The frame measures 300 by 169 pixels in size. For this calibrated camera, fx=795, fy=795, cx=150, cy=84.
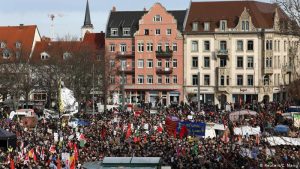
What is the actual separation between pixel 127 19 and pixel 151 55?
5924mm

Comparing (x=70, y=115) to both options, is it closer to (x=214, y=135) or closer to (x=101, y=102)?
(x=214, y=135)

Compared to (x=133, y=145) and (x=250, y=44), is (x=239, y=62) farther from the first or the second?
(x=133, y=145)

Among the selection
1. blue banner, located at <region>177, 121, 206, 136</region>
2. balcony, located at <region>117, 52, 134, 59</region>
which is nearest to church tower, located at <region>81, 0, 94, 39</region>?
balcony, located at <region>117, 52, 134, 59</region>

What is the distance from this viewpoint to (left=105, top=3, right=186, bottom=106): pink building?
93.0 meters

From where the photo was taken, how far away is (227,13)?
91.4 m

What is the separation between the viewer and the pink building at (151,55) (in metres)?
93.0

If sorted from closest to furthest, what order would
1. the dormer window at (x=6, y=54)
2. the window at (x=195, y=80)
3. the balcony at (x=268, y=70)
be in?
→ 1. the balcony at (x=268, y=70)
2. the window at (x=195, y=80)
3. the dormer window at (x=6, y=54)

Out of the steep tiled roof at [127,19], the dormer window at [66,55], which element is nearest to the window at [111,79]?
the dormer window at [66,55]

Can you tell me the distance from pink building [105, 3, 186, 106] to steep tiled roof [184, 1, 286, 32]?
69.0 inches

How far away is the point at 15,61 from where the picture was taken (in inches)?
3423

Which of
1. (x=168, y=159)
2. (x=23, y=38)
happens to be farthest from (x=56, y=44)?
(x=168, y=159)

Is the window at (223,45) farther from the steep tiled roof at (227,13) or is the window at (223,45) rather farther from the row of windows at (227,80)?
the row of windows at (227,80)

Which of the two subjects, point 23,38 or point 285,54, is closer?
point 285,54

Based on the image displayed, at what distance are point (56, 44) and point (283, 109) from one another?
38.8 meters
